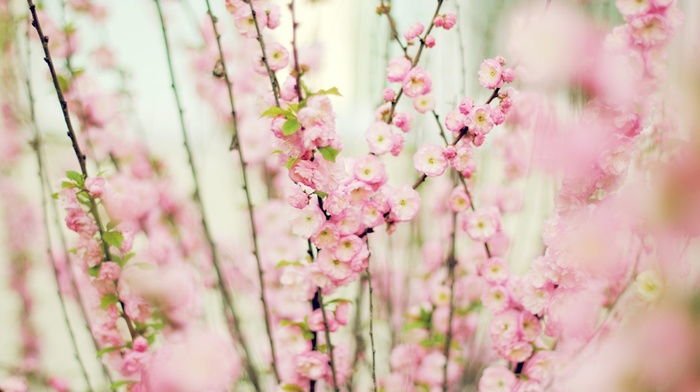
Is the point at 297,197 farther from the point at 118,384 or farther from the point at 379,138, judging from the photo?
the point at 118,384

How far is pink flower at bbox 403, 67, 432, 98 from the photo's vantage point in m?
0.67

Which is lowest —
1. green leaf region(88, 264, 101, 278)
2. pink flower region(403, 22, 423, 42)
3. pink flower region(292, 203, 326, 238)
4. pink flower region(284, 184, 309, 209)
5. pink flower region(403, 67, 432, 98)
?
pink flower region(292, 203, 326, 238)

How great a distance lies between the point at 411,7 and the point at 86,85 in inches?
22.4

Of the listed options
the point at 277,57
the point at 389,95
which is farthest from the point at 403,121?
the point at 277,57

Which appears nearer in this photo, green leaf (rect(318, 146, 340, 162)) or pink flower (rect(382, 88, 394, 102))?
green leaf (rect(318, 146, 340, 162))

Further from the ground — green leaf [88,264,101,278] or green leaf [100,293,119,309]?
green leaf [88,264,101,278]

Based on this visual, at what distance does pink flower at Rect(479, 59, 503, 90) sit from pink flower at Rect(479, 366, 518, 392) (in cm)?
34

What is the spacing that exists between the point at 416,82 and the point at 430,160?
0.34 ft

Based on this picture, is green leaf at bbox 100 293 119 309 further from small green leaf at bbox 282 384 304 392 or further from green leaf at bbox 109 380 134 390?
small green leaf at bbox 282 384 304 392

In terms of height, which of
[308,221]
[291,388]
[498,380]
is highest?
[308,221]

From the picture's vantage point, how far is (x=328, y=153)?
55cm

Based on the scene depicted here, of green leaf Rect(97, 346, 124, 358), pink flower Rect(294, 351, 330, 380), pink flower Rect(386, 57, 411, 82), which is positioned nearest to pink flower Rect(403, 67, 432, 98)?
pink flower Rect(386, 57, 411, 82)

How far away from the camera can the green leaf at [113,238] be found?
0.61 metres

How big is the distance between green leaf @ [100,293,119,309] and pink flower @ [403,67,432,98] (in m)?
0.38
